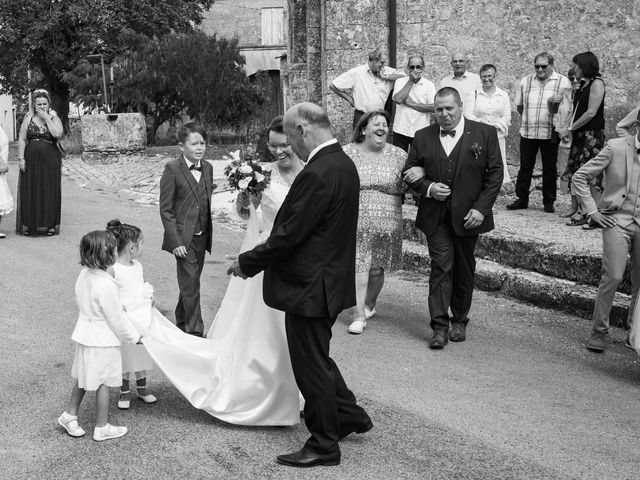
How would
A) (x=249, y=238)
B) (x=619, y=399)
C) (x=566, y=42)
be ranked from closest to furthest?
1. (x=619, y=399)
2. (x=249, y=238)
3. (x=566, y=42)

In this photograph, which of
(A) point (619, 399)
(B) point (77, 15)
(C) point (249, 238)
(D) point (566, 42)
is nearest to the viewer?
(A) point (619, 399)

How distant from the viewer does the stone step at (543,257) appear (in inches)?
349

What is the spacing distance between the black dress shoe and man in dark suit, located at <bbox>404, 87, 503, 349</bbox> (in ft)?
8.68

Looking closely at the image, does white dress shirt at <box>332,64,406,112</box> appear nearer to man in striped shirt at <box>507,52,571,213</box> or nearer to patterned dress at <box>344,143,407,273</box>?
man in striped shirt at <box>507,52,571,213</box>

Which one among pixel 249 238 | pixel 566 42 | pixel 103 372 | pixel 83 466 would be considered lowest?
pixel 83 466

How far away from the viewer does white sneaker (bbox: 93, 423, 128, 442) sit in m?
5.20

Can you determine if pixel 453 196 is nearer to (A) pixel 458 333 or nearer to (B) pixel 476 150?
(B) pixel 476 150

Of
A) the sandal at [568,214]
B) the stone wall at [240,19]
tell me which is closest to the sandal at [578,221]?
the sandal at [568,214]

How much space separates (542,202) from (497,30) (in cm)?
281

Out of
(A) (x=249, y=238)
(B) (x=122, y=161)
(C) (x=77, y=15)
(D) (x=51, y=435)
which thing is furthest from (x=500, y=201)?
(C) (x=77, y=15)

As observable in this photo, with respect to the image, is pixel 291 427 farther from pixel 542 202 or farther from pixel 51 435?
pixel 542 202

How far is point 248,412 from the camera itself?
545 cm

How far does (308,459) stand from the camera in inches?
192

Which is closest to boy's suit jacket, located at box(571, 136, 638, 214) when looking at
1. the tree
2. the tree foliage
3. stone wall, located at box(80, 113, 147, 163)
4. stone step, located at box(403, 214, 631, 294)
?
stone step, located at box(403, 214, 631, 294)
